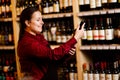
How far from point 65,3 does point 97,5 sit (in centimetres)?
39

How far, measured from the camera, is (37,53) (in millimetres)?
1816

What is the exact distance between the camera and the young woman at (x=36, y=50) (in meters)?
1.81

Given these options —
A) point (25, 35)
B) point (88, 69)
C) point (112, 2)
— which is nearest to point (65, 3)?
point (112, 2)

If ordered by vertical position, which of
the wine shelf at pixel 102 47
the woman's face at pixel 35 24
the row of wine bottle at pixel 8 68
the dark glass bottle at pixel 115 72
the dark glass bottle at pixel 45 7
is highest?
the dark glass bottle at pixel 45 7

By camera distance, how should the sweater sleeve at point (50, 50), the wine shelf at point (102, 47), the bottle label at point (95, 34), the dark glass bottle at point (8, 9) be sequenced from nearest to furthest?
the sweater sleeve at point (50, 50) < the wine shelf at point (102, 47) < the bottle label at point (95, 34) < the dark glass bottle at point (8, 9)

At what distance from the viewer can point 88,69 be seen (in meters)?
2.68

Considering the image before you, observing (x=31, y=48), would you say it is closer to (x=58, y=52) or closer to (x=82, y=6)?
(x=58, y=52)

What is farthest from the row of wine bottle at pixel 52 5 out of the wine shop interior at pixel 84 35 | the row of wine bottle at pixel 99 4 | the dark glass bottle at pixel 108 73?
the dark glass bottle at pixel 108 73

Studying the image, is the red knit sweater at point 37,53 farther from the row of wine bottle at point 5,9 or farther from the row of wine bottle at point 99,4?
the row of wine bottle at point 5,9

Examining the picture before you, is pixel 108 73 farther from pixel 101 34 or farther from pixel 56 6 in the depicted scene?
pixel 56 6

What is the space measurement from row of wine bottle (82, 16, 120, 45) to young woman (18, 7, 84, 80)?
0.62 m

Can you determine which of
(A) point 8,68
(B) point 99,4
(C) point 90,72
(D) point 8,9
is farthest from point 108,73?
(D) point 8,9

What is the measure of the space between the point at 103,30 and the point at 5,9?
1.42 meters

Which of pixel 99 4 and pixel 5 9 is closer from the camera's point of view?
pixel 99 4
